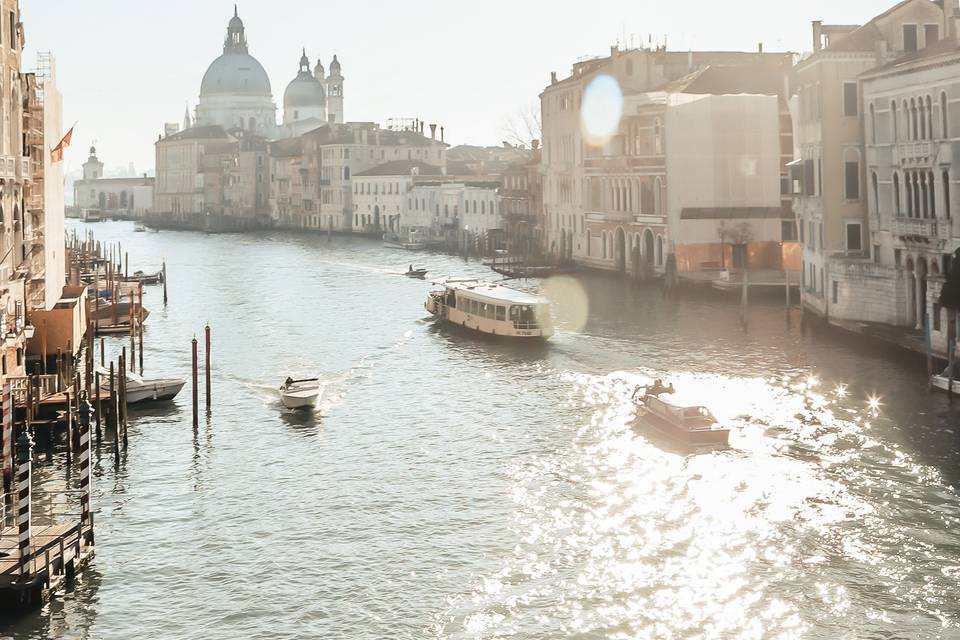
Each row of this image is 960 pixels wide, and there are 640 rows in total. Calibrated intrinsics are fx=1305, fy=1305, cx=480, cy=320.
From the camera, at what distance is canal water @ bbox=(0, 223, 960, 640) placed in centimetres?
1811

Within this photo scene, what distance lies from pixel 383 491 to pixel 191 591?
18.8ft

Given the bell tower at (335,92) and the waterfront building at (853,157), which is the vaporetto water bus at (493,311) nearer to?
the waterfront building at (853,157)

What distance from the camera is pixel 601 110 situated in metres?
69.4

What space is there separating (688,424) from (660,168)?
36.3 metres

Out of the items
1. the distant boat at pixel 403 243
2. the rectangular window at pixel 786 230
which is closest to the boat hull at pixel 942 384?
the rectangular window at pixel 786 230

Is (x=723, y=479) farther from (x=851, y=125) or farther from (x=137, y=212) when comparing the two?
(x=137, y=212)

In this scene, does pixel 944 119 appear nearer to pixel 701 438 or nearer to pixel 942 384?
pixel 942 384

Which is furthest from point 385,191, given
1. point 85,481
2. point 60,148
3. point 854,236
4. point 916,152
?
point 85,481

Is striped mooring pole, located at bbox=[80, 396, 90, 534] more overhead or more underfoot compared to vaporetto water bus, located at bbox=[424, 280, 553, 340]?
more underfoot

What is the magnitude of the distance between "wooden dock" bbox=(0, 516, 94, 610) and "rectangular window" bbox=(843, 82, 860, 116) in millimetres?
29930

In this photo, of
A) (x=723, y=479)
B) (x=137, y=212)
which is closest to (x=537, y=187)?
(x=723, y=479)

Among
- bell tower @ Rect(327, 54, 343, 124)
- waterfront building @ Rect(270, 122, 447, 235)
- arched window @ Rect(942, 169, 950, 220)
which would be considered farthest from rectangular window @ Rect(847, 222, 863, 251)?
bell tower @ Rect(327, 54, 343, 124)

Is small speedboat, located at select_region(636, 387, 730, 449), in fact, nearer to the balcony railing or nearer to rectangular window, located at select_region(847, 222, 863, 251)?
the balcony railing

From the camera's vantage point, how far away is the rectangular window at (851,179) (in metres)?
42.2
